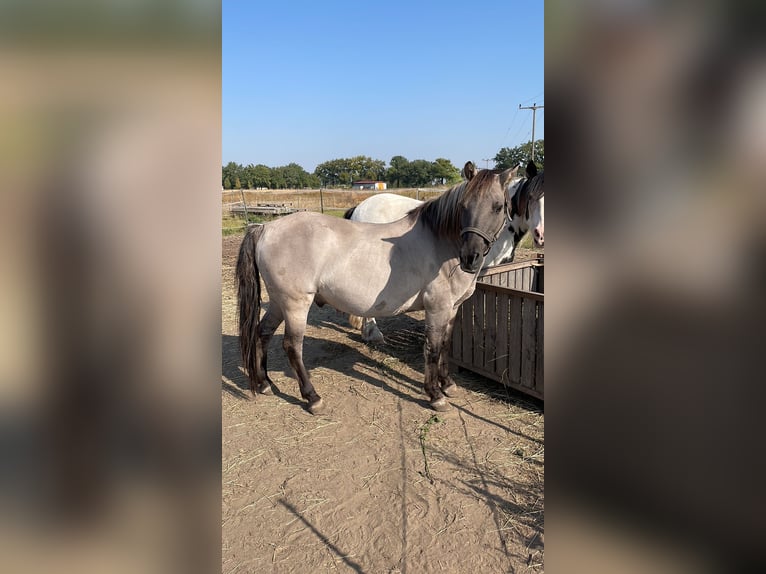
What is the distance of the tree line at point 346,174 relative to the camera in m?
50.8

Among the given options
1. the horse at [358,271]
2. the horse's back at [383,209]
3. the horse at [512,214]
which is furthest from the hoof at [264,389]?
the horse's back at [383,209]

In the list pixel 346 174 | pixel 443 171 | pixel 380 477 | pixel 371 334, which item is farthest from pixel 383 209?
pixel 346 174

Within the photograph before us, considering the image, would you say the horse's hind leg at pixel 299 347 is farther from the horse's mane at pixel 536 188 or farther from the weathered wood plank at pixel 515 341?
the horse's mane at pixel 536 188

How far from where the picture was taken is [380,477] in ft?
9.11

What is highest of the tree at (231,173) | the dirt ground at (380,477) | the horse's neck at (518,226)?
the tree at (231,173)

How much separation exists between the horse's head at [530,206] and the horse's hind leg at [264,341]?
8.20ft

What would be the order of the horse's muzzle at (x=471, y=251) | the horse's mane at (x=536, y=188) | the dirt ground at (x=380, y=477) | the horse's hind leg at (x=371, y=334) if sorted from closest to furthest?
the dirt ground at (x=380, y=477) < the horse's muzzle at (x=471, y=251) < the horse's mane at (x=536, y=188) < the horse's hind leg at (x=371, y=334)
